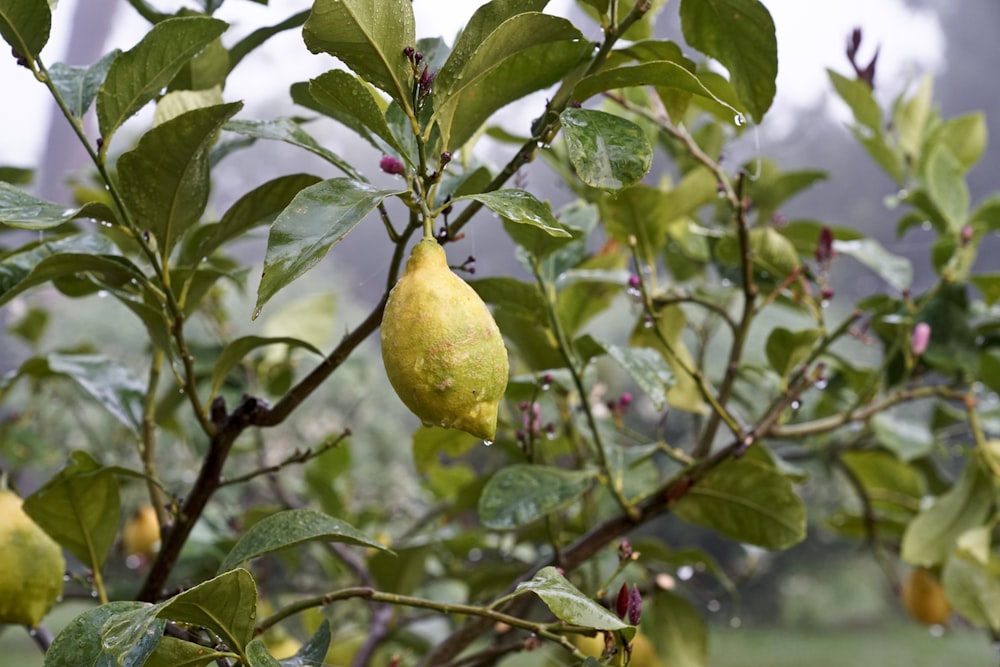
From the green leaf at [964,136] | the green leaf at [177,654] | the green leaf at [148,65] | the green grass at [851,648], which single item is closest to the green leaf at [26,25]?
the green leaf at [148,65]

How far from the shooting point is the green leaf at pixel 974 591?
673 mm

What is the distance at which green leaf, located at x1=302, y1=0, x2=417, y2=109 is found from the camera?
0.30m

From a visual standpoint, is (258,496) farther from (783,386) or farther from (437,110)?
(437,110)

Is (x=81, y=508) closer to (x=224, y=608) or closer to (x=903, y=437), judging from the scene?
(x=224, y=608)

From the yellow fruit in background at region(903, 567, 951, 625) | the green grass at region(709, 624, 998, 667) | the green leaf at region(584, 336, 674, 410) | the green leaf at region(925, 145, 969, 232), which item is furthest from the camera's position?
the green grass at region(709, 624, 998, 667)

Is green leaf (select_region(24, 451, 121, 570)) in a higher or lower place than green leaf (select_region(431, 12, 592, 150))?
lower

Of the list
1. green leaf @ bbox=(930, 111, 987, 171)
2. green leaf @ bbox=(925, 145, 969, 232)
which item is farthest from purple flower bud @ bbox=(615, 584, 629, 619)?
green leaf @ bbox=(930, 111, 987, 171)

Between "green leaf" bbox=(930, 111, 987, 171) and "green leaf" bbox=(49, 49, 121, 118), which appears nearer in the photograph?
"green leaf" bbox=(49, 49, 121, 118)

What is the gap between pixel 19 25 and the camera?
0.37 m

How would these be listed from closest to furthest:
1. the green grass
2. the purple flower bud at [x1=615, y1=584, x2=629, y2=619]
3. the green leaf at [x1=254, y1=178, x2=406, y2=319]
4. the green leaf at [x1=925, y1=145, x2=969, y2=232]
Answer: the green leaf at [x1=254, y1=178, x2=406, y2=319] → the purple flower bud at [x1=615, y1=584, x2=629, y2=619] → the green leaf at [x1=925, y1=145, x2=969, y2=232] → the green grass

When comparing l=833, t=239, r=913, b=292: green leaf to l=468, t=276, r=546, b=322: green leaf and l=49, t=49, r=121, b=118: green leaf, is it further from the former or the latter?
l=49, t=49, r=121, b=118: green leaf

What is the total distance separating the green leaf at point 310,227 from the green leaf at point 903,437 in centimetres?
59

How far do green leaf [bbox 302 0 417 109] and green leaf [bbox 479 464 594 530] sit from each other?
0.88 feet

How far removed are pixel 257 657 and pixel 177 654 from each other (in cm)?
4
